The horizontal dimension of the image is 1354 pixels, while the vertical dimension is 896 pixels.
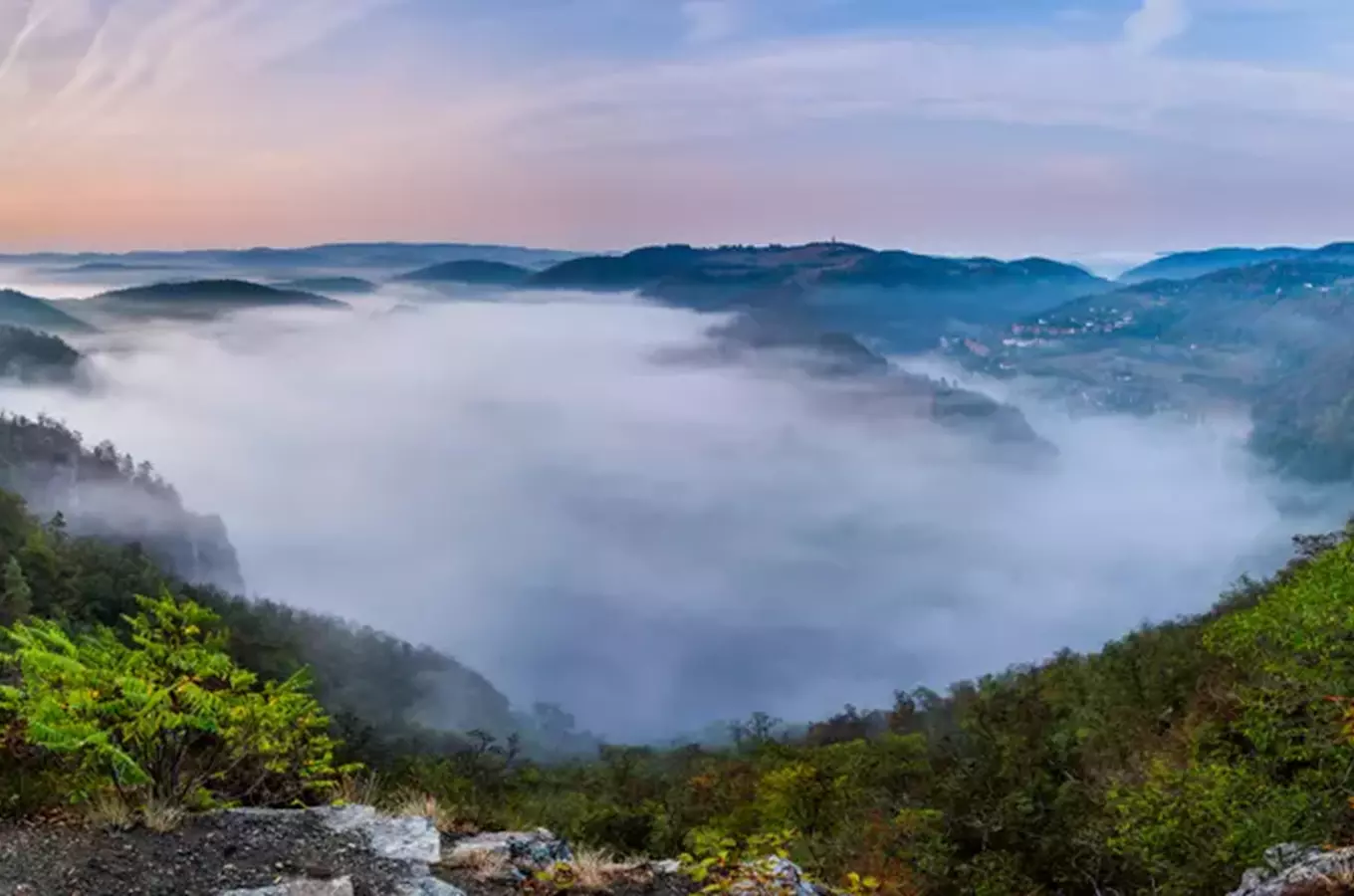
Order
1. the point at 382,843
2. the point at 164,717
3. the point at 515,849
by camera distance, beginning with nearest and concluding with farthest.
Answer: the point at 164,717 < the point at 382,843 < the point at 515,849

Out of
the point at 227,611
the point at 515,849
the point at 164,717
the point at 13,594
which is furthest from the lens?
the point at 227,611

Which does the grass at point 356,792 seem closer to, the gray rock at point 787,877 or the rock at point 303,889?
the rock at point 303,889

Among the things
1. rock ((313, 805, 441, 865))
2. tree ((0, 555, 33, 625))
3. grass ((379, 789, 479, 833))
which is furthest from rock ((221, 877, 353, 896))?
tree ((0, 555, 33, 625))

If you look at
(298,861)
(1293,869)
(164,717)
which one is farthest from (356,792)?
(1293,869)

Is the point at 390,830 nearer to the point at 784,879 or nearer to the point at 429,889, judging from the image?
the point at 429,889

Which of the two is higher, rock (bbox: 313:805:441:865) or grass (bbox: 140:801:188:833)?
grass (bbox: 140:801:188:833)

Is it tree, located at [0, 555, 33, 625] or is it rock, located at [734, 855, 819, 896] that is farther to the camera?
tree, located at [0, 555, 33, 625]

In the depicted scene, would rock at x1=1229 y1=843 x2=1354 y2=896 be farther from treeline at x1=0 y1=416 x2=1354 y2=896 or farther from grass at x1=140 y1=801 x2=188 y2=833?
grass at x1=140 y1=801 x2=188 y2=833
